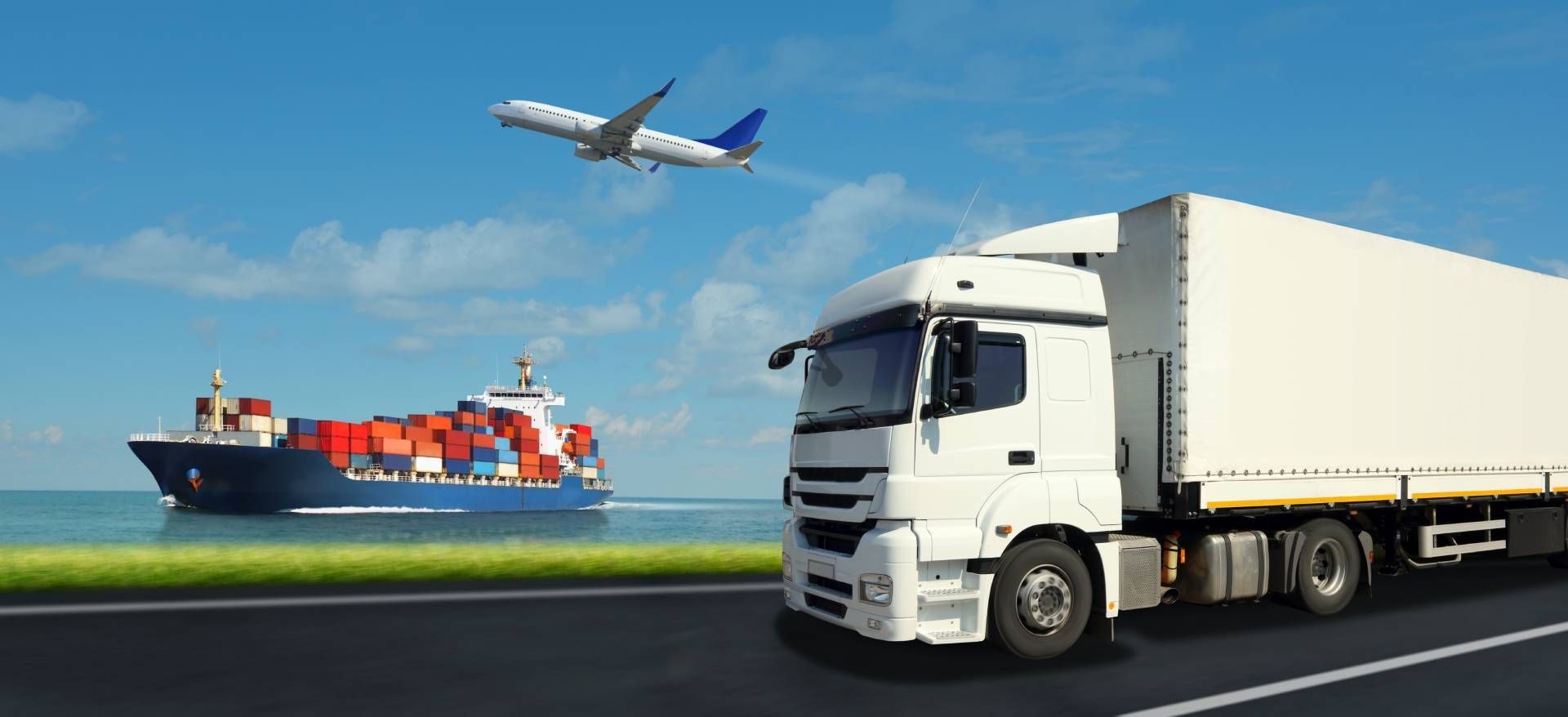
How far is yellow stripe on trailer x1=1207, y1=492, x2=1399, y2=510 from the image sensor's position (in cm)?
866

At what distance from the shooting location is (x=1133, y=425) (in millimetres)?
8625

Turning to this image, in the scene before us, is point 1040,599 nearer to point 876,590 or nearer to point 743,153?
point 876,590

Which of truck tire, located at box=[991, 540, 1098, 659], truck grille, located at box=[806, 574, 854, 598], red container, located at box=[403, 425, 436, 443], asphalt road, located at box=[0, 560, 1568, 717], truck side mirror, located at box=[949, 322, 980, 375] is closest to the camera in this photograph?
asphalt road, located at box=[0, 560, 1568, 717]

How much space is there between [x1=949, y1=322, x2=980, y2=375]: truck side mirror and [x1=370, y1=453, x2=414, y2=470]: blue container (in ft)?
224

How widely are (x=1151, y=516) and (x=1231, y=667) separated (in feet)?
5.50

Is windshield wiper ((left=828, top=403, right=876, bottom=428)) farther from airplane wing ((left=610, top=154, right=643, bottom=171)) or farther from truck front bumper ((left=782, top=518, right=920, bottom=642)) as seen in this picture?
airplane wing ((left=610, top=154, right=643, bottom=171))

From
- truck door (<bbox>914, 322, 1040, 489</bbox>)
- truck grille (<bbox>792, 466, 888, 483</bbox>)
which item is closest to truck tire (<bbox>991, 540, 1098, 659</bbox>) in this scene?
truck door (<bbox>914, 322, 1040, 489</bbox>)

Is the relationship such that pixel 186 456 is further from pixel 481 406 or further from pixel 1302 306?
pixel 1302 306

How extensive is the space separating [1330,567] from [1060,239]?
4.71 meters

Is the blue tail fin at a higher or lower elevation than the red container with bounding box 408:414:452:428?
higher

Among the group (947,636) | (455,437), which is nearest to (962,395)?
(947,636)

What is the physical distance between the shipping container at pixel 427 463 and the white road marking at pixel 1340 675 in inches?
2756

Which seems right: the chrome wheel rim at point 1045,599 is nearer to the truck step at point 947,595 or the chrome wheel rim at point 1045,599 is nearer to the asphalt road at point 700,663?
the asphalt road at point 700,663

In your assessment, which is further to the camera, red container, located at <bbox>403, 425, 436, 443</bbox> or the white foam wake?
red container, located at <bbox>403, 425, 436, 443</bbox>
